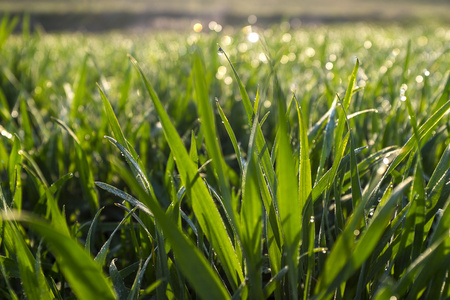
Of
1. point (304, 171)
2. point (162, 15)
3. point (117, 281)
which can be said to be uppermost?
point (162, 15)

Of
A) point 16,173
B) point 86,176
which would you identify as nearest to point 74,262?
point 16,173

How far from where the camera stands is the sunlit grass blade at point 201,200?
1.36 feet

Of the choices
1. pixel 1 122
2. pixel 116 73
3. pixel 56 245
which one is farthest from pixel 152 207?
pixel 116 73

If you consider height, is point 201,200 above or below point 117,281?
above

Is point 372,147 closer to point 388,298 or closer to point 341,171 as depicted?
point 341,171

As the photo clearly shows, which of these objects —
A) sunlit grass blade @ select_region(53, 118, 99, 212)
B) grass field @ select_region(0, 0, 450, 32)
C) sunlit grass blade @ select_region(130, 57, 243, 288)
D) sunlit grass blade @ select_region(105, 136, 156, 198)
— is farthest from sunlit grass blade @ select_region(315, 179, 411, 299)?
grass field @ select_region(0, 0, 450, 32)

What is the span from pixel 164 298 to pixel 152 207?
0.59 ft

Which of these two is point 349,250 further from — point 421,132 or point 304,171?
point 421,132

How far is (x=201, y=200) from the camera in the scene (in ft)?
1.44

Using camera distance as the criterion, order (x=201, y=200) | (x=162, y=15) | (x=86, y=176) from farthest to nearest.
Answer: (x=162, y=15) < (x=86, y=176) < (x=201, y=200)

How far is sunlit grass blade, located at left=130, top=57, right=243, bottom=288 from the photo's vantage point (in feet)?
1.36

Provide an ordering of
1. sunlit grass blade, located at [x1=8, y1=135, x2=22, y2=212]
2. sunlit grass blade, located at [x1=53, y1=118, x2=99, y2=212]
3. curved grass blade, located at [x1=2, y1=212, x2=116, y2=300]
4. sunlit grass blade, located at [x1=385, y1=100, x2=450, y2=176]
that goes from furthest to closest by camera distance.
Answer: sunlit grass blade, located at [x1=53, y1=118, x2=99, y2=212] → sunlit grass blade, located at [x1=8, y1=135, x2=22, y2=212] → sunlit grass blade, located at [x1=385, y1=100, x2=450, y2=176] → curved grass blade, located at [x1=2, y1=212, x2=116, y2=300]

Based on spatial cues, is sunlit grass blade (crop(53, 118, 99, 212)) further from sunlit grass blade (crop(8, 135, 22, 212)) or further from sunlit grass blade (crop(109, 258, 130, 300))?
sunlit grass blade (crop(109, 258, 130, 300))

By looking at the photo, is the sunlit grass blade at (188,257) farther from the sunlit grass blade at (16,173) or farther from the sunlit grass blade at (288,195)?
the sunlit grass blade at (16,173)
